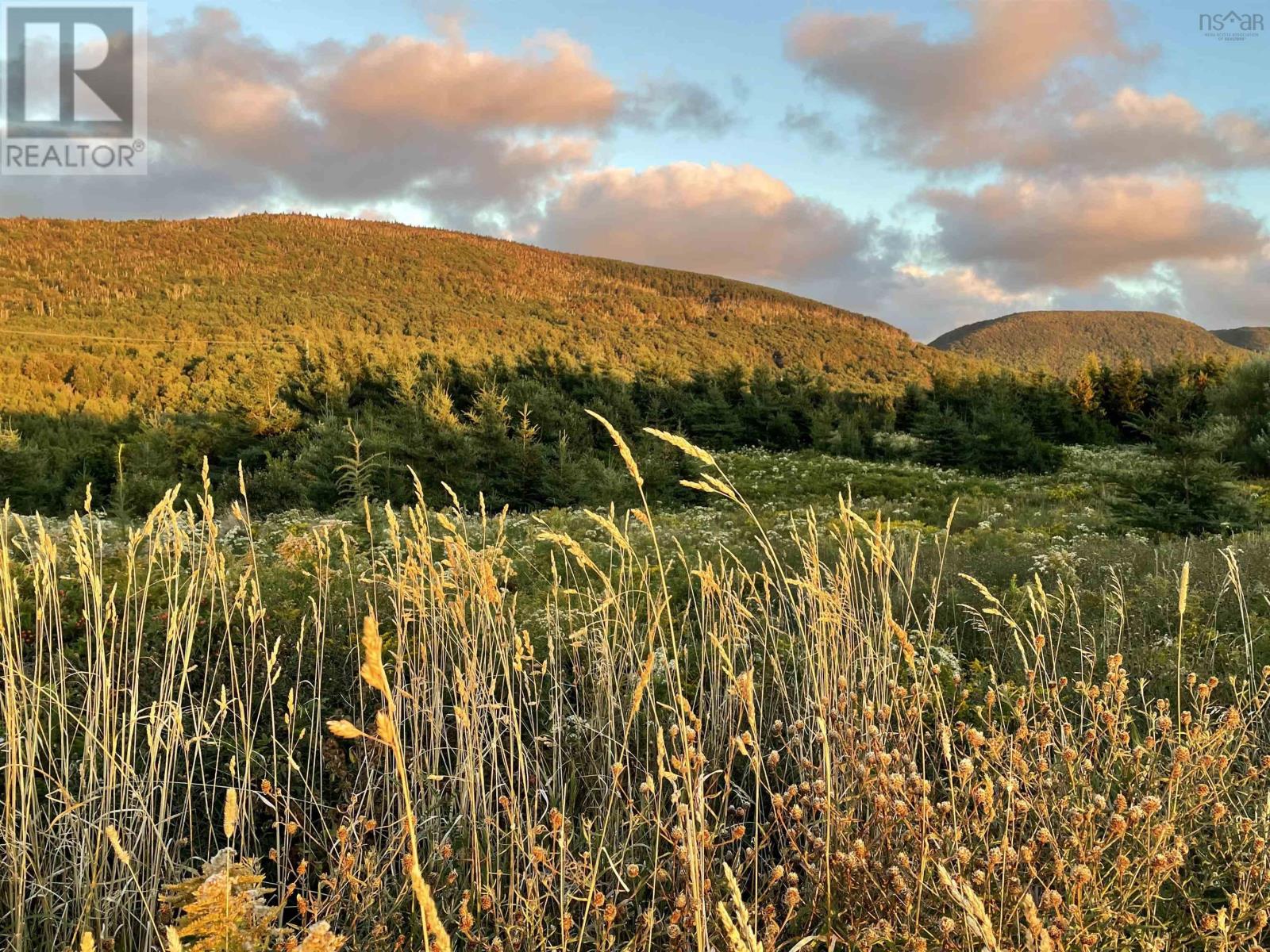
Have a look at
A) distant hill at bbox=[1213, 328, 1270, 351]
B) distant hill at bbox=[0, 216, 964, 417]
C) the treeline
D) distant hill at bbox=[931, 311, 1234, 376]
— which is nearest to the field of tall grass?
the treeline

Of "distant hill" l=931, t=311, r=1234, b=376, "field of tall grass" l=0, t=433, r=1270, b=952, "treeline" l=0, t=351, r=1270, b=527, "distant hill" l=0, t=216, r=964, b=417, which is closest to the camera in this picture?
"field of tall grass" l=0, t=433, r=1270, b=952

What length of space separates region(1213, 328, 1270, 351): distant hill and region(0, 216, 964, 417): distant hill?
7778 cm

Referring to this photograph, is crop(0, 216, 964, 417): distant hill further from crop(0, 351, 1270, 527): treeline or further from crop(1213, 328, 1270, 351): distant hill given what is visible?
crop(1213, 328, 1270, 351): distant hill

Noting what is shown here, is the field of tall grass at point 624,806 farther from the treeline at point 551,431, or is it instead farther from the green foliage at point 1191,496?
the green foliage at point 1191,496

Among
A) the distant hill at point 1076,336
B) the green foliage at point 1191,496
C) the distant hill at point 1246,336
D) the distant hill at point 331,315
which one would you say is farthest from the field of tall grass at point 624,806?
the distant hill at point 1246,336

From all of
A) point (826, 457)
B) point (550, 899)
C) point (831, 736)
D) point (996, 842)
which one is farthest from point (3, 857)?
point (826, 457)

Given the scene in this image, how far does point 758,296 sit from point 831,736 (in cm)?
7409

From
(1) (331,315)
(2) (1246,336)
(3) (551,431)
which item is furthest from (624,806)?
(2) (1246,336)

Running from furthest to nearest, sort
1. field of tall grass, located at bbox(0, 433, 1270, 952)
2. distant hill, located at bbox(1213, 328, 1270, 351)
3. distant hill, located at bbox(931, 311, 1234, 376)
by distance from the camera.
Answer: distant hill, located at bbox(1213, 328, 1270, 351) < distant hill, located at bbox(931, 311, 1234, 376) < field of tall grass, located at bbox(0, 433, 1270, 952)

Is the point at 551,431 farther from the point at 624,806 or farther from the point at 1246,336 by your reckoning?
the point at 1246,336

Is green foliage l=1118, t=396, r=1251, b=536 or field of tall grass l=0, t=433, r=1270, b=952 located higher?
green foliage l=1118, t=396, r=1251, b=536

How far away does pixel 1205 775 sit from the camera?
5.89 ft

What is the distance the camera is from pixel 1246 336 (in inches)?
4569

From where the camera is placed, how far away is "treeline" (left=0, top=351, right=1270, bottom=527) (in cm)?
1302
